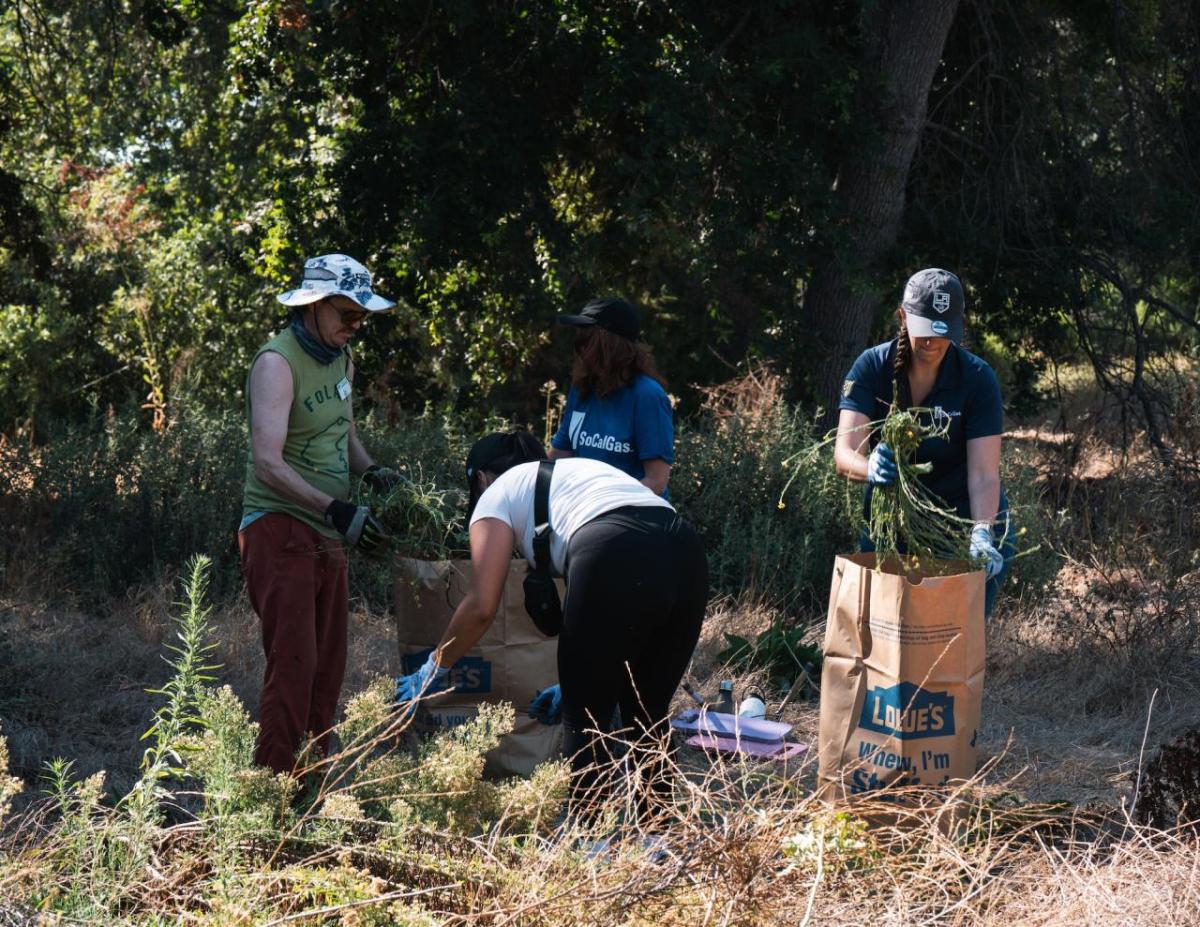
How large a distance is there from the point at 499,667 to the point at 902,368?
152 centimetres

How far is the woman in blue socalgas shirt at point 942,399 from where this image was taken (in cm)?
356

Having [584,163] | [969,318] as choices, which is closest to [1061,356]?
[969,318]

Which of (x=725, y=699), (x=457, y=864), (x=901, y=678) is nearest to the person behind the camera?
(x=457, y=864)

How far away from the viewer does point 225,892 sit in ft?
7.55

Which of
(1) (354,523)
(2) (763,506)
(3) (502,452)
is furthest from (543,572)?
(2) (763,506)

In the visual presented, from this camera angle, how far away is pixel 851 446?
3.73m

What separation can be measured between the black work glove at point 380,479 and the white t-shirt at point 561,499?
82 centimetres

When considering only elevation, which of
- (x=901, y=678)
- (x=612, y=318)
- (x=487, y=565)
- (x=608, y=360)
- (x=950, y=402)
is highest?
(x=612, y=318)

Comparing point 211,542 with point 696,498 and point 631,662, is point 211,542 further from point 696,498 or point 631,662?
point 631,662

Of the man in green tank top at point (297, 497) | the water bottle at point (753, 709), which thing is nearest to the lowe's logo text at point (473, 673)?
the man in green tank top at point (297, 497)

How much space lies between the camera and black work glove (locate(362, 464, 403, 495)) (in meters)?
4.12

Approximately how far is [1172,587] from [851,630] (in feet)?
10.7

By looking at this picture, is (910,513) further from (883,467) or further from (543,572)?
(543,572)

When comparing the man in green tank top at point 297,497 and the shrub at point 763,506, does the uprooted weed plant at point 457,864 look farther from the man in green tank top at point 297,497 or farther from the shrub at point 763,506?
the shrub at point 763,506
